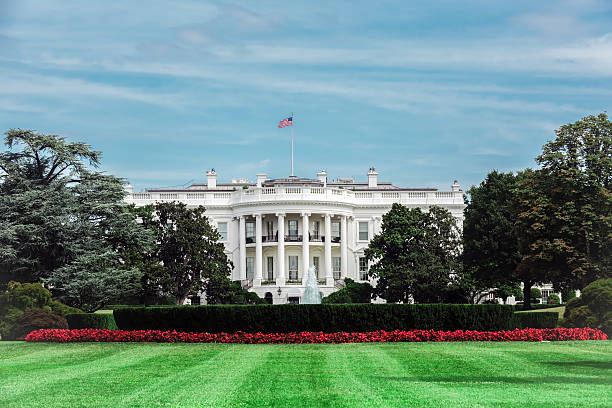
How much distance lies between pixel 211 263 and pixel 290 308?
27.2 meters

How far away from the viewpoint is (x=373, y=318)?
29938 mm

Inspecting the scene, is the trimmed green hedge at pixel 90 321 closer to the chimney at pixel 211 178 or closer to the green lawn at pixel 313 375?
the green lawn at pixel 313 375

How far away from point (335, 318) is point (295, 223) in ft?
150

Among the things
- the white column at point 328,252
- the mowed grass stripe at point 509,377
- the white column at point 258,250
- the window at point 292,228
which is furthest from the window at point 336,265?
the mowed grass stripe at point 509,377

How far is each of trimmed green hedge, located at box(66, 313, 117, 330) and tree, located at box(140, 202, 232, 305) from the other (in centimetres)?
1899

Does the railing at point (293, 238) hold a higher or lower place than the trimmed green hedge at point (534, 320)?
higher

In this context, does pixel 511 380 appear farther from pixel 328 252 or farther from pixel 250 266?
pixel 250 266

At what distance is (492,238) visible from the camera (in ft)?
193

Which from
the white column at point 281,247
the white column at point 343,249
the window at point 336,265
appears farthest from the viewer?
the window at point 336,265

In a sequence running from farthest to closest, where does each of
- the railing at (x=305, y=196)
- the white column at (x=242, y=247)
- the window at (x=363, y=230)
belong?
the window at (x=363, y=230) < the white column at (x=242, y=247) < the railing at (x=305, y=196)

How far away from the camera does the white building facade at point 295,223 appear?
7256cm

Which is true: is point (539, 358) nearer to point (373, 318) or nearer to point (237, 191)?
point (373, 318)

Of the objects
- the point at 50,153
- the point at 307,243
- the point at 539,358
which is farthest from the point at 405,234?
the point at 539,358

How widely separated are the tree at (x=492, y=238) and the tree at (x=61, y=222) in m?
26.3
